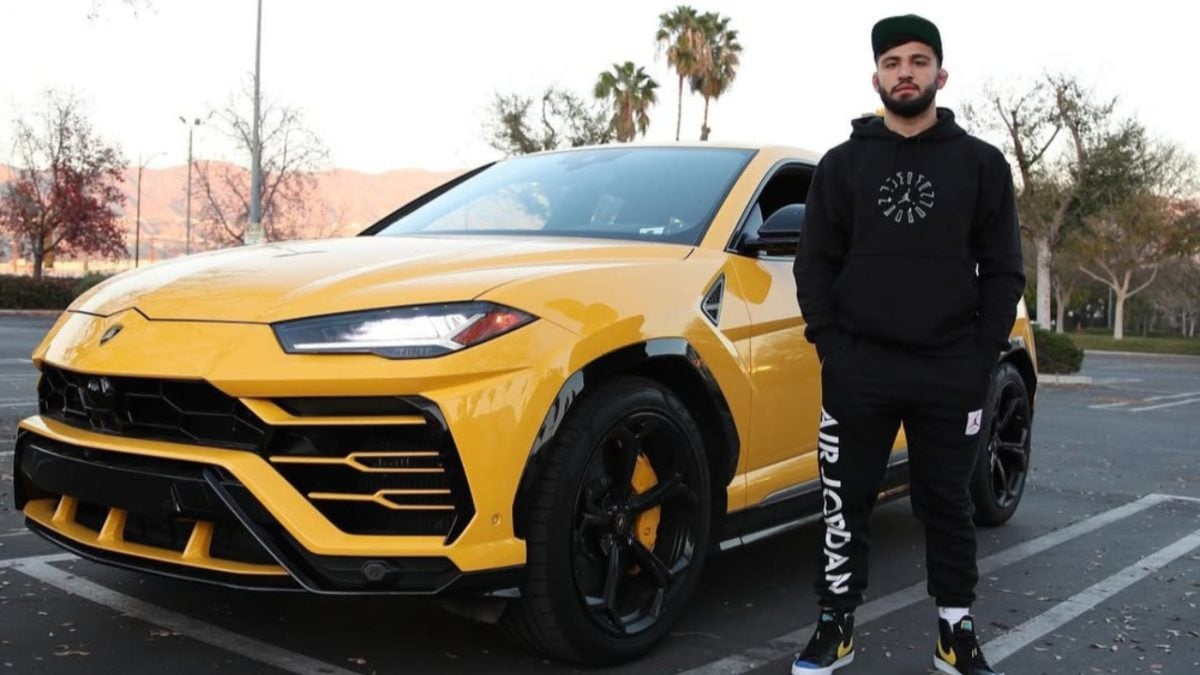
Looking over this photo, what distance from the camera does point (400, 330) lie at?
9.23 feet

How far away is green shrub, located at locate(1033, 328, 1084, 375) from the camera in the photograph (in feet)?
61.4

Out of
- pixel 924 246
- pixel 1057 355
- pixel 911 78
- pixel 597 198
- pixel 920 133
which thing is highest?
pixel 911 78

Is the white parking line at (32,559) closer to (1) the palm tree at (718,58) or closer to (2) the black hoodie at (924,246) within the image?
(2) the black hoodie at (924,246)

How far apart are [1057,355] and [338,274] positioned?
17678 millimetres

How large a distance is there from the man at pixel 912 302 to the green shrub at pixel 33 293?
33.3 meters

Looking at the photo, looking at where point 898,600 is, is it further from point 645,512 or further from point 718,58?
point 718,58

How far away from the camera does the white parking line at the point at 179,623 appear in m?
3.19

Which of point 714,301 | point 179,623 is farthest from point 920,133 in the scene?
point 179,623

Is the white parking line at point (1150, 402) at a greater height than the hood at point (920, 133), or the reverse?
the hood at point (920, 133)

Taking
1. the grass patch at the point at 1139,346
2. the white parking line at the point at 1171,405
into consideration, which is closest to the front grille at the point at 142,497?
the white parking line at the point at 1171,405

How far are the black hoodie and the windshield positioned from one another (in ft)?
2.44

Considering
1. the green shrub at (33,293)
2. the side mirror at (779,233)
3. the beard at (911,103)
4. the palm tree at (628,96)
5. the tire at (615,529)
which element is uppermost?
the palm tree at (628,96)

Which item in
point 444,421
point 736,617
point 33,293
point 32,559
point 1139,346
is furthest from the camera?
point 1139,346

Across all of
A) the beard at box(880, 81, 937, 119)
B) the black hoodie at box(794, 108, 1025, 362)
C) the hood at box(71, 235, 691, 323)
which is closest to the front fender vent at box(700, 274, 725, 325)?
the hood at box(71, 235, 691, 323)
